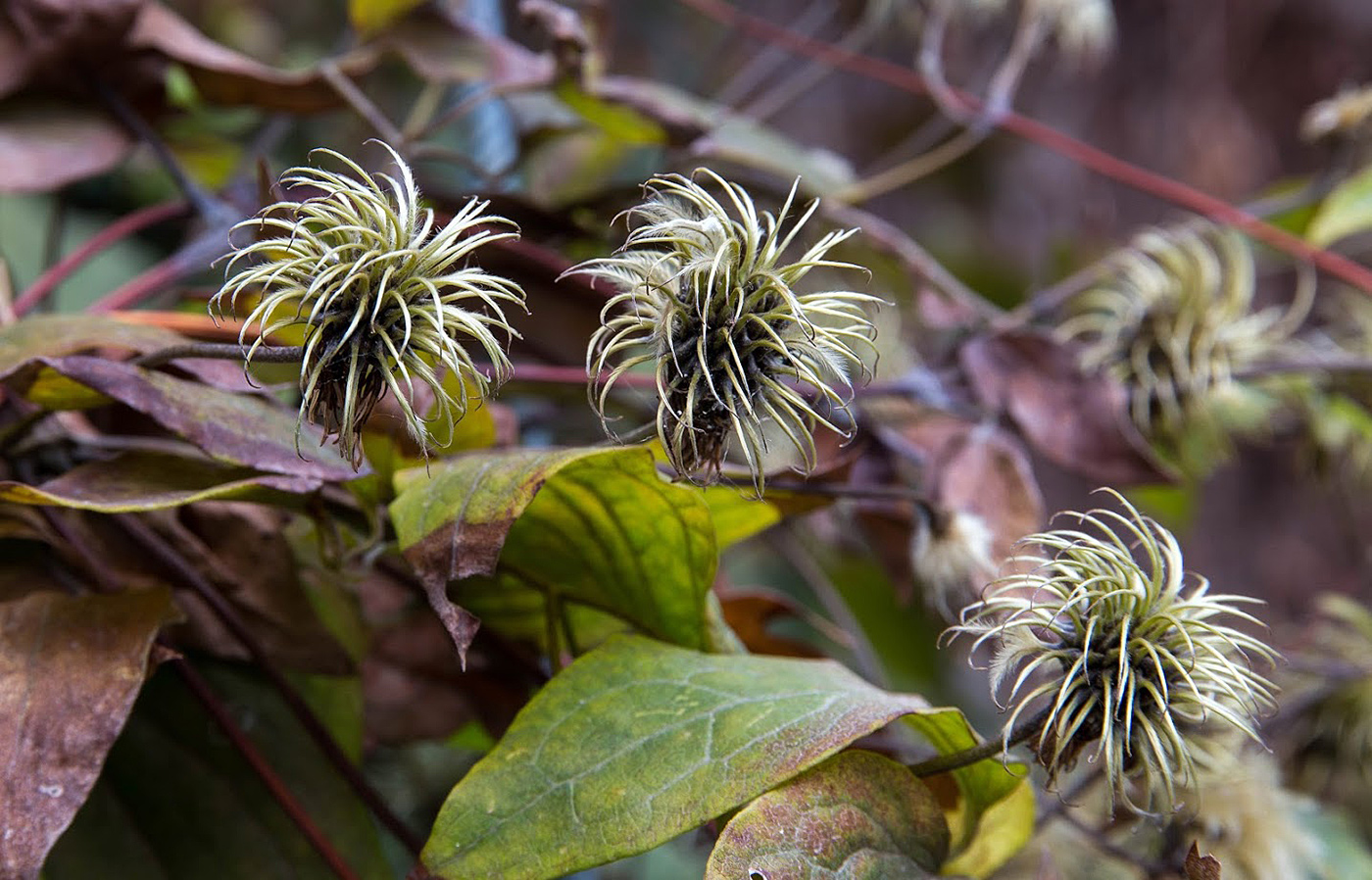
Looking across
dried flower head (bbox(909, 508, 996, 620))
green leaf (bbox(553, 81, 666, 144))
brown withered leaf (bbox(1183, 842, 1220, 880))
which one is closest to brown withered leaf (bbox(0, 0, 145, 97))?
green leaf (bbox(553, 81, 666, 144))

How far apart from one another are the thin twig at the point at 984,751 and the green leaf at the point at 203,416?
181mm

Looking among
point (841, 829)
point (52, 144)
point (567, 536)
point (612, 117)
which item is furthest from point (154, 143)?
point (841, 829)

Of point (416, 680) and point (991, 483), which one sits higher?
point (991, 483)

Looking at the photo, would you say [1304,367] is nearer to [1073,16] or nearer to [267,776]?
[1073,16]

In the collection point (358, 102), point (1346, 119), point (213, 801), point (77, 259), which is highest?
point (1346, 119)

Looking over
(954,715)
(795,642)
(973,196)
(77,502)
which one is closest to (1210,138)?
(973,196)

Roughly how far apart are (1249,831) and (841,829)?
26cm

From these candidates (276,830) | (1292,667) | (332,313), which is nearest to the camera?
(332,313)

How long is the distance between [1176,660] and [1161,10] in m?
1.17

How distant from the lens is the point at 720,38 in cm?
116

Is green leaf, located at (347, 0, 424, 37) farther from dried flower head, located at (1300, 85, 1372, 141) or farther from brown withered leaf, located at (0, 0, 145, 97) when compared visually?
dried flower head, located at (1300, 85, 1372, 141)

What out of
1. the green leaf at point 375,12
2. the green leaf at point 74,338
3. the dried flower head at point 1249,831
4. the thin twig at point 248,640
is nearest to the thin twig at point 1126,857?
the dried flower head at point 1249,831

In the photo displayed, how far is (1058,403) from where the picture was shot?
535 mm

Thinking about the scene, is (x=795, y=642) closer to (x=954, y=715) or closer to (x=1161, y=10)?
(x=954, y=715)
